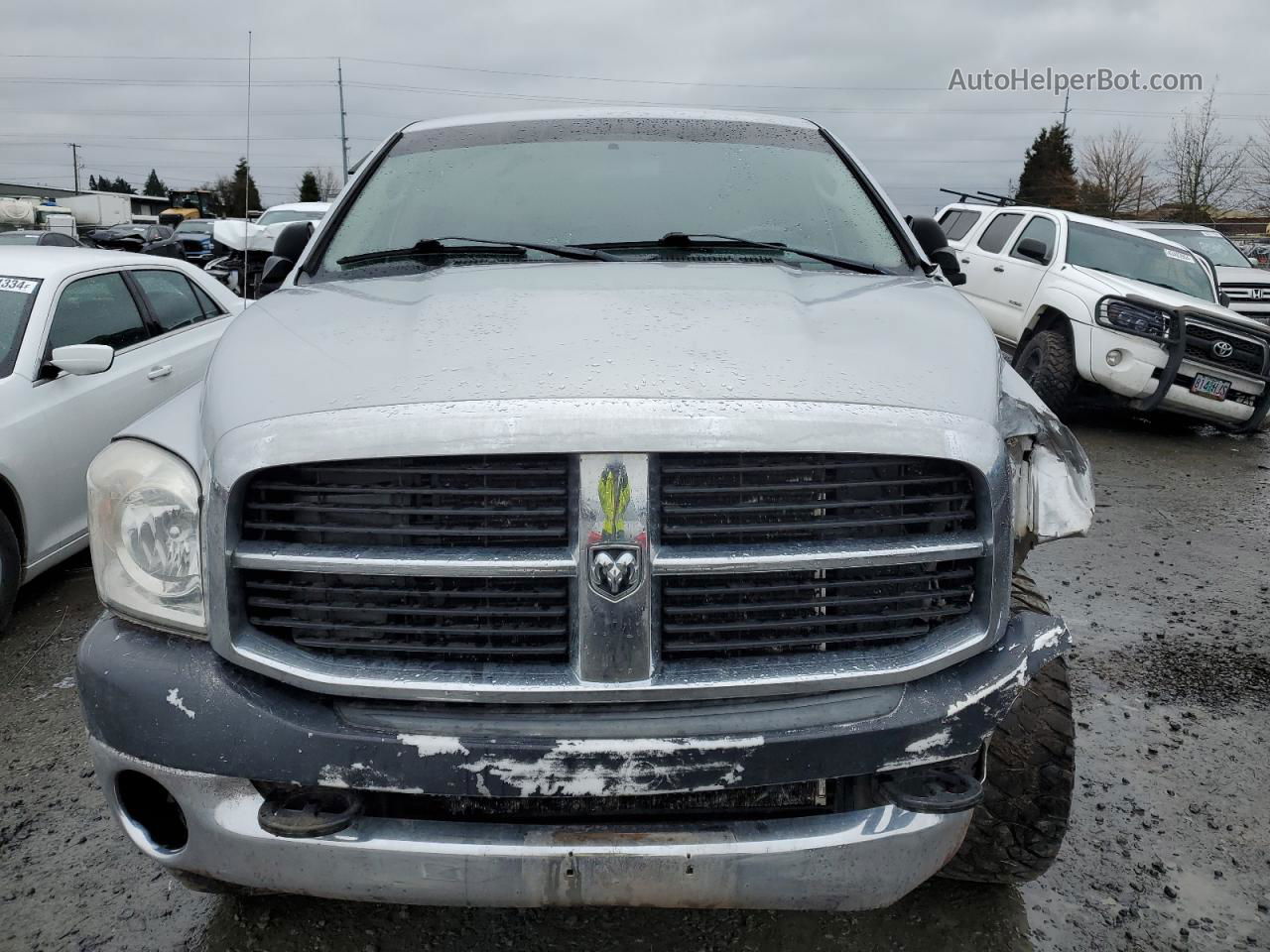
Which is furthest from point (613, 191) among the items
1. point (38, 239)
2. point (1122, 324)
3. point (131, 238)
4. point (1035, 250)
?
point (131, 238)

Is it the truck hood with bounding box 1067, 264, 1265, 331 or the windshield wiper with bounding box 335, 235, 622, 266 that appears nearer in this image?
the windshield wiper with bounding box 335, 235, 622, 266

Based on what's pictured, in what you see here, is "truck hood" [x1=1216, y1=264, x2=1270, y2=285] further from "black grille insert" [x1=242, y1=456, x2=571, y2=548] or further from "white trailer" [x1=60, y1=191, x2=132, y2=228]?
"white trailer" [x1=60, y1=191, x2=132, y2=228]

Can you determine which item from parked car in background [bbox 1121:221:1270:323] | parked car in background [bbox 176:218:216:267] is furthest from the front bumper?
parked car in background [bbox 176:218:216:267]

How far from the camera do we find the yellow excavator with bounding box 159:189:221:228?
43.9 m

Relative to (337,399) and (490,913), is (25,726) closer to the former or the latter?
(490,913)

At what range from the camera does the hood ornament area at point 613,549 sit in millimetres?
1731

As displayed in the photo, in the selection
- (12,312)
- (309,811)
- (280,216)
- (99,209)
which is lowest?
(309,811)

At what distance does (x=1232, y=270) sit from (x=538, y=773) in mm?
14170

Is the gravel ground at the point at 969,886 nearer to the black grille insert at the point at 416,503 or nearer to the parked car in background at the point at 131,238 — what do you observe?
the black grille insert at the point at 416,503

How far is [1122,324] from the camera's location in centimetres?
830

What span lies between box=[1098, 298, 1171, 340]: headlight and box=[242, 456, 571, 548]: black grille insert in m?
7.73

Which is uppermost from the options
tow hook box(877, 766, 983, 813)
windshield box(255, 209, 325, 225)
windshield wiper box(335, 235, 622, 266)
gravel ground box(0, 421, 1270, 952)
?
windshield box(255, 209, 325, 225)

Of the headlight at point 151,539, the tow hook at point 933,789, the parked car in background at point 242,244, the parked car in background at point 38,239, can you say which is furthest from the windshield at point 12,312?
the parked car in background at point 38,239

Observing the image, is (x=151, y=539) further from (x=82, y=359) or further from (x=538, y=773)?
(x=82, y=359)
